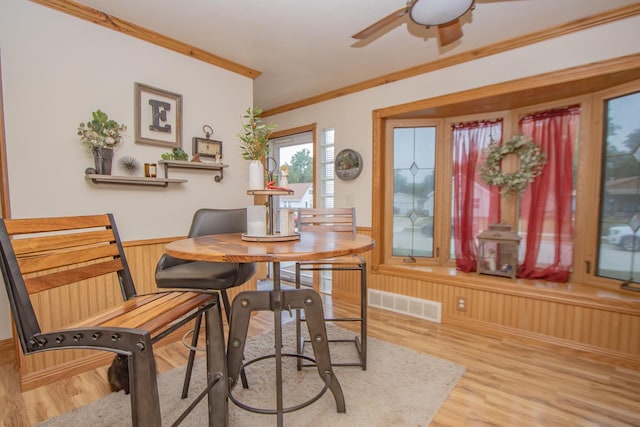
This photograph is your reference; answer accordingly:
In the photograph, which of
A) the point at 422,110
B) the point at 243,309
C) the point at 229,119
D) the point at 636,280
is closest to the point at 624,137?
the point at 636,280

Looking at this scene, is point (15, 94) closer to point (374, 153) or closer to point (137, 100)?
point (137, 100)

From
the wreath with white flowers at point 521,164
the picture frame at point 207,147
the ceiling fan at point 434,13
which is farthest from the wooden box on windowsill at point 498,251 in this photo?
the picture frame at point 207,147

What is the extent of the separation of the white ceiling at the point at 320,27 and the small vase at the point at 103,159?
96cm

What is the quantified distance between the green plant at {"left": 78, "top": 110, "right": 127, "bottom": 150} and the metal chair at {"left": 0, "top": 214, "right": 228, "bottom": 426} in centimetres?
89

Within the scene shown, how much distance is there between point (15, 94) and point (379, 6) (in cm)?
234

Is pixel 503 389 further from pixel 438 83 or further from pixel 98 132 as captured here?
pixel 98 132

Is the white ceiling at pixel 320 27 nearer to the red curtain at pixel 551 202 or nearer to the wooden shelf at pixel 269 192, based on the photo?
the red curtain at pixel 551 202

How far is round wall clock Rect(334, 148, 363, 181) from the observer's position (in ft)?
11.0

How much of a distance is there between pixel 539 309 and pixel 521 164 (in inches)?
49.7

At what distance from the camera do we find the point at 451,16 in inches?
61.8

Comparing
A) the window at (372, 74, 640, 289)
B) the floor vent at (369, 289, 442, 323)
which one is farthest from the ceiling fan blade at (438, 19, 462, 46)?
the floor vent at (369, 289, 442, 323)

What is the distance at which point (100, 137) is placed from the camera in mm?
1963

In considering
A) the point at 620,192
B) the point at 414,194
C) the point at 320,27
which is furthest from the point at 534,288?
the point at 320,27

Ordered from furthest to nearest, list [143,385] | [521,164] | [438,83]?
[438,83] < [521,164] < [143,385]
